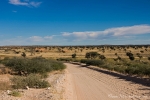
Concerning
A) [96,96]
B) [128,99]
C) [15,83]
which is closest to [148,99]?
[128,99]

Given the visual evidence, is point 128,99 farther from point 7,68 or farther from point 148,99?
point 7,68

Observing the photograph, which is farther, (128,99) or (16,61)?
(16,61)

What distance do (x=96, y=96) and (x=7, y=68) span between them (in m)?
22.7

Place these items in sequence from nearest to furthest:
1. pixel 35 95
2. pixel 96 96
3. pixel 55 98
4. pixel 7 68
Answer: pixel 55 98, pixel 35 95, pixel 96 96, pixel 7 68

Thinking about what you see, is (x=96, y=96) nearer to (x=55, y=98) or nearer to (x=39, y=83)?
(x=55, y=98)

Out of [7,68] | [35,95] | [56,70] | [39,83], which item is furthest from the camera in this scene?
[56,70]

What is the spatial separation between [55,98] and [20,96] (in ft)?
7.15

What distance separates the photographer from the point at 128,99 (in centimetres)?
1510

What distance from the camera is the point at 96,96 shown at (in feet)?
53.6

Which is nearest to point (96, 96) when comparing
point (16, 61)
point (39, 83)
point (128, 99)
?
point (128, 99)

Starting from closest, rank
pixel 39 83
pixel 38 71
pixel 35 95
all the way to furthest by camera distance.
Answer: pixel 35 95 < pixel 39 83 < pixel 38 71

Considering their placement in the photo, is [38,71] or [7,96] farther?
[38,71]

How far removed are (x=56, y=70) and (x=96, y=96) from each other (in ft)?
80.5

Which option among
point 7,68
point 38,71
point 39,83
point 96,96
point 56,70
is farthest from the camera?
point 56,70
